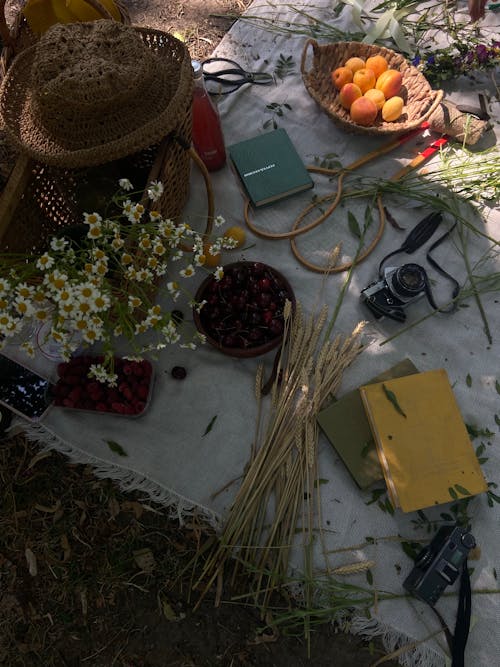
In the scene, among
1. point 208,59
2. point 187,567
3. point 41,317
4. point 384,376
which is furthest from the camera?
point 208,59

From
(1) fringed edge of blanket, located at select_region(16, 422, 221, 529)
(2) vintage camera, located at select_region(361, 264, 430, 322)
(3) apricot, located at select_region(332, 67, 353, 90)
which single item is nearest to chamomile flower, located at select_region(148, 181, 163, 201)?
(2) vintage camera, located at select_region(361, 264, 430, 322)

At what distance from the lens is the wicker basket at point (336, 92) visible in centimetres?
191

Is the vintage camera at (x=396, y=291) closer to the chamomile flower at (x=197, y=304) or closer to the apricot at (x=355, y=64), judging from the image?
the chamomile flower at (x=197, y=304)

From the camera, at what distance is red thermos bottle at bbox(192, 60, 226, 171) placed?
1759 millimetres

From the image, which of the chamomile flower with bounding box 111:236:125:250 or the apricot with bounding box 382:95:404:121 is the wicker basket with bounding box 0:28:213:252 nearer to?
the chamomile flower with bounding box 111:236:125:250

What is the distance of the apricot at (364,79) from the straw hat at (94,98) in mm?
799

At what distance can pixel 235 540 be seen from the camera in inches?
58.0

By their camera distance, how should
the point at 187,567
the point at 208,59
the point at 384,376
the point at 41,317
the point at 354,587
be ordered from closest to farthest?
the point at 41,317 → the point at 354,587 → the point at 187,567 → the point at 384,376 → the point at 208,59

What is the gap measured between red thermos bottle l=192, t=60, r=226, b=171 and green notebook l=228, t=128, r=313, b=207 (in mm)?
67

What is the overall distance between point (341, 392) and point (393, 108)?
1.17m

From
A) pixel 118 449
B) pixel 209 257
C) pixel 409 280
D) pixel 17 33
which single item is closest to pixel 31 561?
pixel 118 449

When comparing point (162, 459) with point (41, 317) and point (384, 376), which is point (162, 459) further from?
point (384, 376)

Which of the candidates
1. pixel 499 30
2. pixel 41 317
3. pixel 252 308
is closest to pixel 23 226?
pixel 41 317

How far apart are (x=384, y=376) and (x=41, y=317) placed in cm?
113
